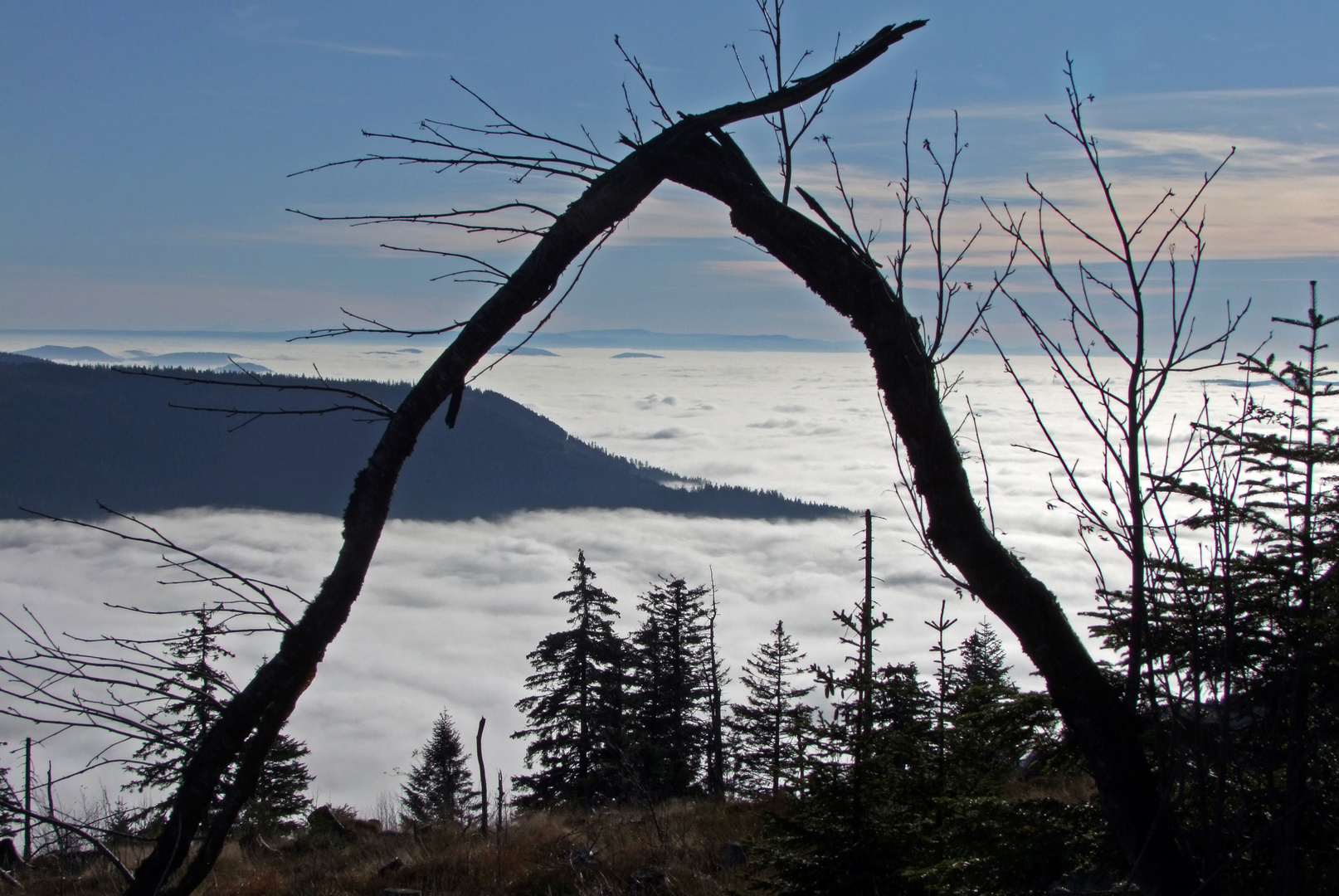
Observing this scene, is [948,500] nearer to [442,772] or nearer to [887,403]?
[887,403]

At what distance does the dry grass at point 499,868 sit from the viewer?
20.8 ft

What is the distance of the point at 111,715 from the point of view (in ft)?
5.84

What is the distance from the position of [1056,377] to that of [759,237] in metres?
1.12

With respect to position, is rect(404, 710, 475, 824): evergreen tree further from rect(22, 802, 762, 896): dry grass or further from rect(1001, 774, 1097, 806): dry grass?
rect(1001, 774, 1097, 806): dry grass

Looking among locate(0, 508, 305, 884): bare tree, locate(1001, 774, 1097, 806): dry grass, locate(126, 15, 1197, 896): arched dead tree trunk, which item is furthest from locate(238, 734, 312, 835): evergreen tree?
locate(126, 15, 1197, 896): arched dead tree trunk

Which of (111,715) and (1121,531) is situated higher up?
(1121,531)

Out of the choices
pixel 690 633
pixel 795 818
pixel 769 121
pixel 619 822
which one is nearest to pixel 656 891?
pixel 795 818

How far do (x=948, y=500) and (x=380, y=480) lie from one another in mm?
1815

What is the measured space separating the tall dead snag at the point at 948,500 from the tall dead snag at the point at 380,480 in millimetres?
221

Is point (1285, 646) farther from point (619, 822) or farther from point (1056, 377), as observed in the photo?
point (619, 822)

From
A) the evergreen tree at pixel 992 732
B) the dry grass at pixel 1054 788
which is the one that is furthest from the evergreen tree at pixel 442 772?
the evergreen tree at pixel 992 732

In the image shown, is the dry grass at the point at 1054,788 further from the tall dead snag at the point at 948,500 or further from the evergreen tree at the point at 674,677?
the evergreen tree at the point at 674,677

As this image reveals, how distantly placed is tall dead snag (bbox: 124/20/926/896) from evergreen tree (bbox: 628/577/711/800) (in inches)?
902

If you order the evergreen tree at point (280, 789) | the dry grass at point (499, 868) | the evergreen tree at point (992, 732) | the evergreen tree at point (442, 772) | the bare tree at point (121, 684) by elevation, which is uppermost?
the bare tree at point (121, 684)
